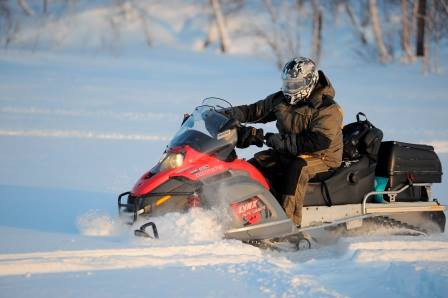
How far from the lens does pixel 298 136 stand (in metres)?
5.54

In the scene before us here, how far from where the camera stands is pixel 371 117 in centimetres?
1444

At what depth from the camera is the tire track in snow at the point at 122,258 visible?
438 cm

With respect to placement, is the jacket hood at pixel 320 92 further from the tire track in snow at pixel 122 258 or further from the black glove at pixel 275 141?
the tire track in snow at pixel 122 258

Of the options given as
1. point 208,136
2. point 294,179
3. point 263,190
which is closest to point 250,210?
point 263,190

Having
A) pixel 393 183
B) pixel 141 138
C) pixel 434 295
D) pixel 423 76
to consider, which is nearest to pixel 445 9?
pixel 423 76

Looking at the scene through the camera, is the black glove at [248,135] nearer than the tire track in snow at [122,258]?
No

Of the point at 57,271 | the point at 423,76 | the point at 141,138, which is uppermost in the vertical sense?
the point at 423,76

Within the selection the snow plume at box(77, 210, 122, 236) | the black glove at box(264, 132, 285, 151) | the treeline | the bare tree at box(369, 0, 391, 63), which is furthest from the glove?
the bare tree at box(369, 0, 391, 63)

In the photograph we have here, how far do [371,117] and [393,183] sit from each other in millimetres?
8511

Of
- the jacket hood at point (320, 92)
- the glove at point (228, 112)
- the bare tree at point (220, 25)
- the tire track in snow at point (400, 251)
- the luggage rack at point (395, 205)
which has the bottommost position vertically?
the tire track in snow at point (400, 251)

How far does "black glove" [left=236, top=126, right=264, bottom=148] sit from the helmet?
540 millimetres

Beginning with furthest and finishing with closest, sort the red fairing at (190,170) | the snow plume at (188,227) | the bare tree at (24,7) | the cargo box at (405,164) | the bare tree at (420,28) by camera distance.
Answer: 1. the bare tree at (24,7)
2. the bare tree at (420,28)
3. the cargo box at (405,164)
4. the red fairing at (190,170)
5. the snow plume at (188,227)

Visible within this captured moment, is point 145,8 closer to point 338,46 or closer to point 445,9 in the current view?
point 338,46

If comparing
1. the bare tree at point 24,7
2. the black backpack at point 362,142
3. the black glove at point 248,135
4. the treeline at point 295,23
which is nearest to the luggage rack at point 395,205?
the black backpack at point 362,142
